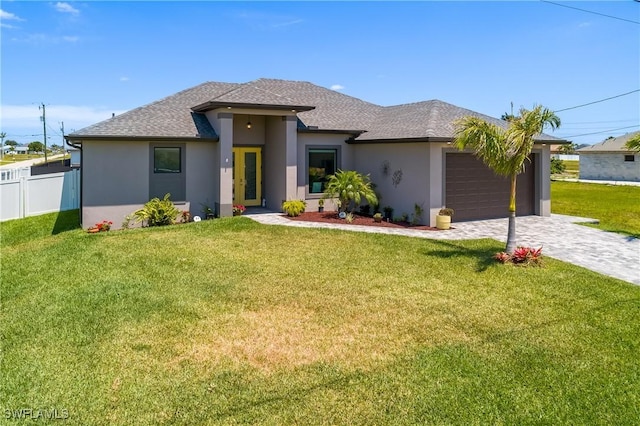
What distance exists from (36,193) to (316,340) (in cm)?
1804

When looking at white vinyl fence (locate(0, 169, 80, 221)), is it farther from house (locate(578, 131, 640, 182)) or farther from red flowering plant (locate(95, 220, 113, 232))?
house (locate(578, 131, 640, 182))

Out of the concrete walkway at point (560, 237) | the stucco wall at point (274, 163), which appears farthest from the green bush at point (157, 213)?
the stucco wall at point (274, 163)

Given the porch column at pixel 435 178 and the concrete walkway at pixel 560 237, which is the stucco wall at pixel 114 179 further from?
the porch column at pixel 435 178

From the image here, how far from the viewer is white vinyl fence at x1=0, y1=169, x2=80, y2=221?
56.9 ft

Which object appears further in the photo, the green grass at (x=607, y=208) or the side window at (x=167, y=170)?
the green grass at (x=607, y=208)

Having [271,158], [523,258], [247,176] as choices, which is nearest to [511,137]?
[523,258]

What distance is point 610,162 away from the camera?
4325 centimetres

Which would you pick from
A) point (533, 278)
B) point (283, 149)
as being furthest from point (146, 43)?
point (533, 278)

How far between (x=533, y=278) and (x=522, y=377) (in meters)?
4.43

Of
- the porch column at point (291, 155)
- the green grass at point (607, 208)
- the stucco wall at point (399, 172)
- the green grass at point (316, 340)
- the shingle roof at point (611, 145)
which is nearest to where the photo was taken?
the green grass at point (316, 340)

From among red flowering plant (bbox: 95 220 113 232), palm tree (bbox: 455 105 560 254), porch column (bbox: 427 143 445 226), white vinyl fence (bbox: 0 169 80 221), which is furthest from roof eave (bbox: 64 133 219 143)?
palm tree (bbox: 455 105 560 254)

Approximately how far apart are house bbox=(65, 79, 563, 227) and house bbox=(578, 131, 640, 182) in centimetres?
3161

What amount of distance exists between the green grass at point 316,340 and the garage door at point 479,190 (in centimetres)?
618

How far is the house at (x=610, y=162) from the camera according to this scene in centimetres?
4122
